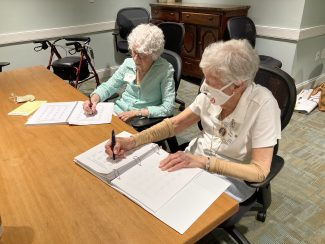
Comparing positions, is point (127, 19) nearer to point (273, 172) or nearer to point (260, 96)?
point (260, 96)

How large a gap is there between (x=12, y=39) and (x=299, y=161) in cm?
352

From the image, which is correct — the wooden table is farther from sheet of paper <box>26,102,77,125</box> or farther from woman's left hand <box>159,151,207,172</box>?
woman's left hand <box>159,151,207,172</box>

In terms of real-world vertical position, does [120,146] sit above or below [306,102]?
above

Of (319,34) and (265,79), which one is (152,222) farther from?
(319,34)

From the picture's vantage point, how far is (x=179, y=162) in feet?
3.47

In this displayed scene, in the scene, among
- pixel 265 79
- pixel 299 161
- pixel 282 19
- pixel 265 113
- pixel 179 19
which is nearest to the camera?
pixel 265 113

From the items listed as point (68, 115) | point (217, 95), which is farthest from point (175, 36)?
point (217, 95)

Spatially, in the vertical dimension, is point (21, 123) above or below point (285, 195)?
above

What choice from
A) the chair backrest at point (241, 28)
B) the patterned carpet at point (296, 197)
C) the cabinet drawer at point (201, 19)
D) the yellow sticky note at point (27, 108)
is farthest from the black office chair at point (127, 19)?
the yellow sticky note at point (27, 108)

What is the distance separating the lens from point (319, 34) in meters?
3.40

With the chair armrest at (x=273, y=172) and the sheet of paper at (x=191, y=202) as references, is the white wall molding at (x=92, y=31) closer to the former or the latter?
the chair armrest at (x=273, y=172)

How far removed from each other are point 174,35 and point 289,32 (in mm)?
1476

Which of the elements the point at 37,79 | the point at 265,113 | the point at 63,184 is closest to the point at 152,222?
the point at 63,184

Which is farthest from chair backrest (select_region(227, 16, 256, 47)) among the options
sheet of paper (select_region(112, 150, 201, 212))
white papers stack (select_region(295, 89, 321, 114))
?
sheet of paper (select_region(112, 150, 201, 212))
